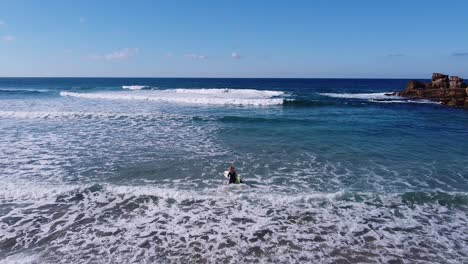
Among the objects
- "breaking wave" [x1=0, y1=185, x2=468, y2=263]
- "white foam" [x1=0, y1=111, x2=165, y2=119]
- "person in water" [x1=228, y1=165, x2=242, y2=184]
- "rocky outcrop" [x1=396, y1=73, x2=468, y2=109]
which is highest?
"rocky outcrop" [x1=396, y1=73, x2=468, y2=109]

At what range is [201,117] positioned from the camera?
1172 inches

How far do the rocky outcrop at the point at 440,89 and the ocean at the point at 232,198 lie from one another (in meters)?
30.3

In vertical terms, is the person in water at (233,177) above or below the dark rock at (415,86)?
below

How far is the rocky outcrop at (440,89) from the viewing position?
45.5 metres

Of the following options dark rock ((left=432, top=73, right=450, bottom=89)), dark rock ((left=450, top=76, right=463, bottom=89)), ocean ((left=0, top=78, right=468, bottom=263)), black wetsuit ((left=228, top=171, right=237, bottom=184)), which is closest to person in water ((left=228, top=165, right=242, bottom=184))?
black wetsuit ((left=228, top=171, right=237, bottom=184))

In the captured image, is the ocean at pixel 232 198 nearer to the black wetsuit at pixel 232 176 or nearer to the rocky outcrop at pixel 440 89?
the black wetsuit at pixel 232 176

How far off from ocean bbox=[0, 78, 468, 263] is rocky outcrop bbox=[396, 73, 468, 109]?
99.3ft

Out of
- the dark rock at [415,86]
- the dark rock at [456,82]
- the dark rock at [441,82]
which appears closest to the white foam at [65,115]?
the dark rock at [415,86]

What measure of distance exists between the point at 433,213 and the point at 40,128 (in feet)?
80.6

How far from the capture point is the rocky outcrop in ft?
149

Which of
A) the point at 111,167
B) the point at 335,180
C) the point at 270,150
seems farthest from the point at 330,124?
the point at 111,167

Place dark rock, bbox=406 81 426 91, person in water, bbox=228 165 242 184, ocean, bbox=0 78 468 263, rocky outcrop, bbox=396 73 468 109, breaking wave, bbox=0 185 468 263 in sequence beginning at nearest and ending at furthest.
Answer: breaking wave, bbox=0 185 468 263, ocean, bbox=0 78 468 263, person in water, bbox=228 165 242 184, rocky outcrop, bbox=396 73 468 109, dark rock, bbox=406 81 426 91

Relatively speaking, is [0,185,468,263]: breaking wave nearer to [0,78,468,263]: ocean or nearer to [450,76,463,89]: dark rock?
[0,78,468,263]: ocean

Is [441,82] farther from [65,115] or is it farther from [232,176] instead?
[65,115]
